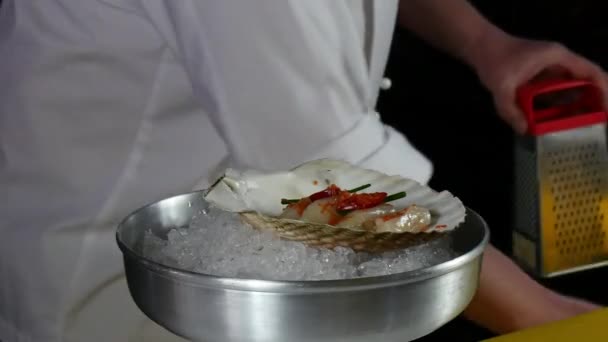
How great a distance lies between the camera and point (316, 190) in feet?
1.96

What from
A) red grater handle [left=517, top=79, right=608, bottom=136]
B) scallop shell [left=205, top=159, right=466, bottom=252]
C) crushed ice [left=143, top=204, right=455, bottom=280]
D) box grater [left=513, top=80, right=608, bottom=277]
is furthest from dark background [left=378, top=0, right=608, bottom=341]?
crushed ice [left=143, top=204, right=455, bottom=280]

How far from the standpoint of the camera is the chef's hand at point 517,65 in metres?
1.19

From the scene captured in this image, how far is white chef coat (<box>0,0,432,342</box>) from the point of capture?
0.73 metres

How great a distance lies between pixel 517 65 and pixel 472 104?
2.02 ft

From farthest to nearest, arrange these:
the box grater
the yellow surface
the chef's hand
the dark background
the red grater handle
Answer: the dark background → the box grater → the red grater handle → the chef's hand → the yellow surface

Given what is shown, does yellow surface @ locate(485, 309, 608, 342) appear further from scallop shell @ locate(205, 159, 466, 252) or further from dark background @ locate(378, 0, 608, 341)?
dark background @ locate(378, 0, 608, 341)

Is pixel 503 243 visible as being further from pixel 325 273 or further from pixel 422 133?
pixel 325 273

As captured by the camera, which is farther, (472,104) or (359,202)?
(472,104)

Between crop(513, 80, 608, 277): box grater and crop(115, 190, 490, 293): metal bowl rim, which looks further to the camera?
crop(513, 80, 608, 277): box grater

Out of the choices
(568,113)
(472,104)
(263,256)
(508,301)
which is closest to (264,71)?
(263,256)

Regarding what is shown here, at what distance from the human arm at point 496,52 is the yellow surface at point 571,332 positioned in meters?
0.55

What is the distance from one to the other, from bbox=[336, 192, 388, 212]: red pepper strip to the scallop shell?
0.07 feet

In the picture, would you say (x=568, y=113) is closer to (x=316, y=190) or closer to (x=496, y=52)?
(x=496, y=52)

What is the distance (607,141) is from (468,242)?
114 cm
